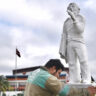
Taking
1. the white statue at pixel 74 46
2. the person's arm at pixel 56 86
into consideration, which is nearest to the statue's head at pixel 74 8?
the white statue at pixel 74 46

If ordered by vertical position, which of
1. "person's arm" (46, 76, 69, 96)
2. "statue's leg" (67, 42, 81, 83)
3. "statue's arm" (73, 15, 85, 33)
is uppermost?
"statue's arm" (73, 15, 85, 33)

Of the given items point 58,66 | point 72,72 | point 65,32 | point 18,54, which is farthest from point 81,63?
point 18,54

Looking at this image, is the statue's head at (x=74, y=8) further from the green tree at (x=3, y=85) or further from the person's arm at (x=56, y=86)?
the green tree at (x=3, y=85)

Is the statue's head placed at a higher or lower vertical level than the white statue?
higher

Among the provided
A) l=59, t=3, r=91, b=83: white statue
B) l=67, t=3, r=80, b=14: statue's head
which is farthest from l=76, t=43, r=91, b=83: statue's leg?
l=67, t=3, r=80, b=14: statue's head

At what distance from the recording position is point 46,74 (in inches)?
119

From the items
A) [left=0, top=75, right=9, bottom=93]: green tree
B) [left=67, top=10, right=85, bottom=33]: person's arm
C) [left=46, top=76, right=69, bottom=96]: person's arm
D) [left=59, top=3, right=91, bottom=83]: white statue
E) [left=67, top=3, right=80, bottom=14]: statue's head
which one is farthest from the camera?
[left=0, top=75, right=9, bottom=93]: green tree

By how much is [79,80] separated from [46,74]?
648 centimetres

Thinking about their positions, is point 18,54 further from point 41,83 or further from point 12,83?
point 41,83

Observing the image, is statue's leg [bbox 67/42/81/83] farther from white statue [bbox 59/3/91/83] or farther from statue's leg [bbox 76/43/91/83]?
statue's leg [bbox 76/43/91/83]

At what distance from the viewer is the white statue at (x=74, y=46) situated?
30.6 feet

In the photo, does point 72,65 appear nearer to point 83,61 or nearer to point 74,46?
point 83,61

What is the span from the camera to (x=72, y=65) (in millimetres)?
9570

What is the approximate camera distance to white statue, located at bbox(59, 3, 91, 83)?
9.34m
